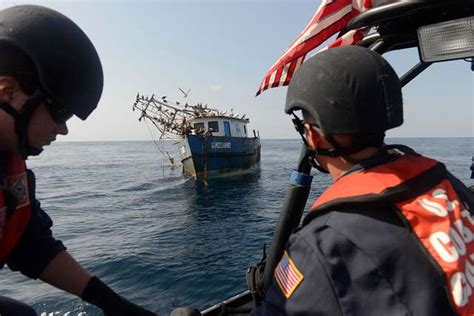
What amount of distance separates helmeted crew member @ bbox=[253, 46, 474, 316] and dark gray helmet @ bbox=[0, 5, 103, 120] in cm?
122

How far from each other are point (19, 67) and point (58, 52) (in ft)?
0.64

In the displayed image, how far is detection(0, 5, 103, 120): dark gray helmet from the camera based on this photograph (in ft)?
5.21

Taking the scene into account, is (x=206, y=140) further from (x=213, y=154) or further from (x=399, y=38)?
(x=399, y=38)

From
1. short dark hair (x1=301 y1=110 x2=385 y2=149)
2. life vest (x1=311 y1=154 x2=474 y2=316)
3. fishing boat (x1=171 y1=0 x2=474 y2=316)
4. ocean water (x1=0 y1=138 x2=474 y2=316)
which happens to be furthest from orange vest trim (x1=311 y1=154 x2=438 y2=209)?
ocean water (x1=0 y1=138 x2=474 y2=316)

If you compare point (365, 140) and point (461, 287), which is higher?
point (365, 140)

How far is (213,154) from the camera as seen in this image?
2570 cm

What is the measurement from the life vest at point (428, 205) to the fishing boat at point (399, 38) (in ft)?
3.15

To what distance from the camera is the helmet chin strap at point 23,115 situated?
152 centimetres

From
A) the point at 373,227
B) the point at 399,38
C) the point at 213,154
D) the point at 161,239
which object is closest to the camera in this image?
the point at 373,227

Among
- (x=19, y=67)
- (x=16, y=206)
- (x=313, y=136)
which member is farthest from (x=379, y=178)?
(x=16, y=206)

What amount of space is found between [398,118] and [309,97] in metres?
0.44

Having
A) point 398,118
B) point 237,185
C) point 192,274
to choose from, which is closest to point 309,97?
point 398,118

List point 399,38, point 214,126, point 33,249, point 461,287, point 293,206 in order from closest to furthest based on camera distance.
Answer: point 461,287
point 33,249
point 399,38
point 293,206
point 214,126

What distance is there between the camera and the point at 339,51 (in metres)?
1.61
